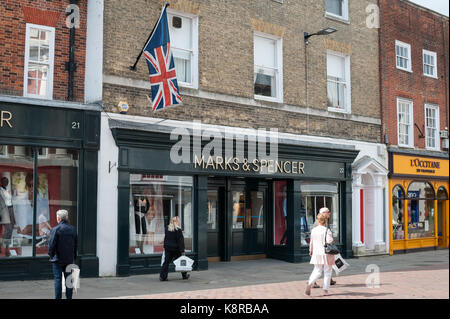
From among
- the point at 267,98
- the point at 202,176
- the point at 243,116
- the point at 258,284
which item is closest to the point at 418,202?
the point at 267,98

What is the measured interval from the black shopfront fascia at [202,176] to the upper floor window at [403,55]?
5.09m

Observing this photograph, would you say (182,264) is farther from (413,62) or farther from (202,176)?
(413,62)

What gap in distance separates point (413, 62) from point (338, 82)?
5034 mm

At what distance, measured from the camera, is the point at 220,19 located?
14.8 metres

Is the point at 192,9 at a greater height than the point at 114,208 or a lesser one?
greater

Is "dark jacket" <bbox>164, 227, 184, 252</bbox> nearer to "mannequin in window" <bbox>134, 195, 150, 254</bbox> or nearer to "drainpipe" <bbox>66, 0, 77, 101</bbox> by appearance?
"mannequin in window" <bbox>134, 195, 150, 254</bbox>

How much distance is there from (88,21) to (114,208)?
4578 millimetres

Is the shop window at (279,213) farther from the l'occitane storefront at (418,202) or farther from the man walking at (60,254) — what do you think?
the man walking at (60,254)

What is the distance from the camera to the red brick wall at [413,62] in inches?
779

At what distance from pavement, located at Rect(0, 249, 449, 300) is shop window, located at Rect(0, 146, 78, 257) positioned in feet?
3.15

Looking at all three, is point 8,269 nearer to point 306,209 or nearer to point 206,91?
point 206,91

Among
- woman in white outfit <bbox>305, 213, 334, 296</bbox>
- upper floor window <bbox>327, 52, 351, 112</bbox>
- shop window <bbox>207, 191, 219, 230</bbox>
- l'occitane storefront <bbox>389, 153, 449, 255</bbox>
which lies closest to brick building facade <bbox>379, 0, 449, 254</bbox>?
l'occitane storefront <bbox>389, 153, 449, 255</bbox>

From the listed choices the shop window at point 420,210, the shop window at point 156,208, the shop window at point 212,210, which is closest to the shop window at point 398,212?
the shop window at point 420,210

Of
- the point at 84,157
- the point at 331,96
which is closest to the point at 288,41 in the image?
the point at 331,96
